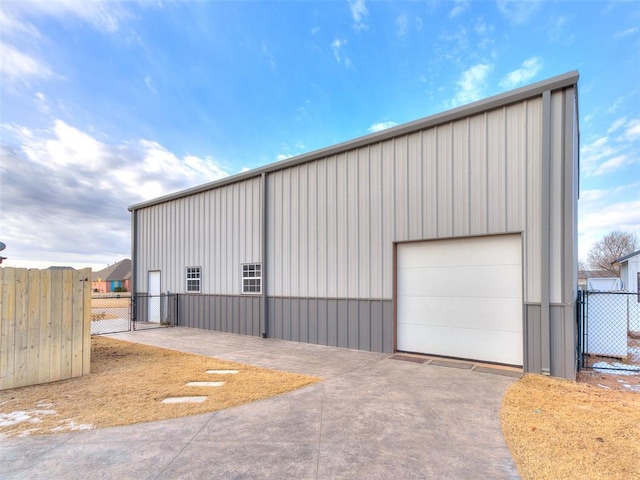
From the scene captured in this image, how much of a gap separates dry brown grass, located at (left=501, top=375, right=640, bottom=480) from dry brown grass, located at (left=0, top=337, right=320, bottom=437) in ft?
9.82

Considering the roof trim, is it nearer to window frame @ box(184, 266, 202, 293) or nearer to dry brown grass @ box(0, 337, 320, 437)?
window frame @ box(184, 266, 202, 293)

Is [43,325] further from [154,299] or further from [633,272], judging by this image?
[633,272]

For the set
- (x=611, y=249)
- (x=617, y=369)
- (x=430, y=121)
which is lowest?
(x=617, y=369)

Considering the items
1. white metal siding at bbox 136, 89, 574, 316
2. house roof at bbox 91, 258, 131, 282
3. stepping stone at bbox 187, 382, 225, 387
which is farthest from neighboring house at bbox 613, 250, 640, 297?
house roof at bbox 91, 258, 131, 282

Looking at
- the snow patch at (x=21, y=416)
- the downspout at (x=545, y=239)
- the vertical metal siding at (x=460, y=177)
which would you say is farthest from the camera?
the vertical metal siding at (x=460, y=177)

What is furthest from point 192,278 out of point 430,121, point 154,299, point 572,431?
point 572,431

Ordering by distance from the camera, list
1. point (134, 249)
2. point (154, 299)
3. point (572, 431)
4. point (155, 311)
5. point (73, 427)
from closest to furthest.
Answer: point (572, 431) → point (73, 427) → point (155, 311) → point (154, 299) → point (134, 249)

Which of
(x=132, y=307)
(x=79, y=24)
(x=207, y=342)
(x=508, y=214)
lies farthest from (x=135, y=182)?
(x=508, y=214)

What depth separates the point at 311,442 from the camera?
3.34m

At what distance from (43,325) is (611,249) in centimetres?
4192

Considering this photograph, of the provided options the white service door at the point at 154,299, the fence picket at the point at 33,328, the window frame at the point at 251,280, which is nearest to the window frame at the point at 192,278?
the white service door at the point at 154,299

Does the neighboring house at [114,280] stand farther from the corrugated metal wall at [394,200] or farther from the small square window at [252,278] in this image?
the corrugated metal wall at [394,200]

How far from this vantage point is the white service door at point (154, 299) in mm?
14047

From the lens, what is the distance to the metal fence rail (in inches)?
261
